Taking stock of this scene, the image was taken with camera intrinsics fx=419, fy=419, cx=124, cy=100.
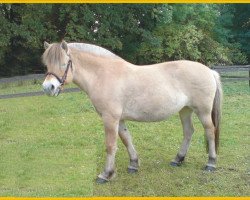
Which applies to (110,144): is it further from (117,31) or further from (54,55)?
(117,31)

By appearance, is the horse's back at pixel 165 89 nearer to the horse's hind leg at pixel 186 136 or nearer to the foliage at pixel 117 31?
the horse's hind leg at pixel 186 136

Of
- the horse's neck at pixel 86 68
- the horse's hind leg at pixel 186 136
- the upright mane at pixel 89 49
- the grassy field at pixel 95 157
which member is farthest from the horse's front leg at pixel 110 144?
the horse's hind leg at pixel 186 136

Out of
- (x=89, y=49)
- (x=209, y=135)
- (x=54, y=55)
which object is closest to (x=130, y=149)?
(x=209, y=135)

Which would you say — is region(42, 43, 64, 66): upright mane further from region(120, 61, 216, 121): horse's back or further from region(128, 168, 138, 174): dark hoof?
region(128, 168, 138, 174): dark hoof

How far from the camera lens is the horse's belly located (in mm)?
5297

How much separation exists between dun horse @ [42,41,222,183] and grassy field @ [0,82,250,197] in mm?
333

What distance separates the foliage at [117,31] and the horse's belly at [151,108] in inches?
525

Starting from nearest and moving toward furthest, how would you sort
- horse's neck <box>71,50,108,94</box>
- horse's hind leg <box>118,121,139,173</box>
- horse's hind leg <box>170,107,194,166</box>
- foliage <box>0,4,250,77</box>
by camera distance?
horse's neck <box>71,50,108,94</box> < horse's hind leg <box>118,121,139,173</box> < horse's hind leg <box>170,107,194,166</box> < foliage <box>0,4,250,77</box>

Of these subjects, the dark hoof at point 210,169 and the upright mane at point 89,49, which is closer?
the upright mane at point 89,49

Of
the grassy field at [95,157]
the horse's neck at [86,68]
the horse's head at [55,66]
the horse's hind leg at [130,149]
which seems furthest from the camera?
the horse's hind leg at [130,149]

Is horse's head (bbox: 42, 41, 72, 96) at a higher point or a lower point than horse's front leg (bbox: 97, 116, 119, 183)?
higher

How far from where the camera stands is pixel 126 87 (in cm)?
524

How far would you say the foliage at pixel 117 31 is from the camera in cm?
1862

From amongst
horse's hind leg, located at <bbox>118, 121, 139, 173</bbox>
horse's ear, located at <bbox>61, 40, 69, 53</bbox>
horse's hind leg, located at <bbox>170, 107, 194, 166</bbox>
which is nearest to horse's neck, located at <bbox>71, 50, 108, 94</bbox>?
horse's ear, located at <bbox>61, 40, 69, 53</bbox>
